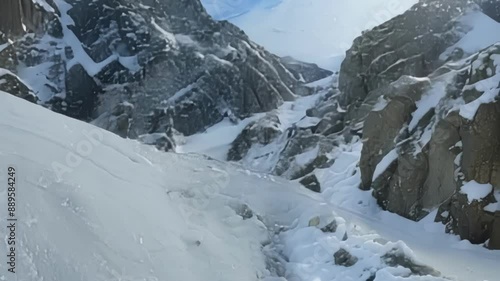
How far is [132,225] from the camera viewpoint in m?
13.3

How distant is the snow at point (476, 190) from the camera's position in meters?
18.5

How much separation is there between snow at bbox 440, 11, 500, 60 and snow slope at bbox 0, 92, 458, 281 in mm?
34569

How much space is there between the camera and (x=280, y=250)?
16.4 metres

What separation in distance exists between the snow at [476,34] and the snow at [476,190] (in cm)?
3060

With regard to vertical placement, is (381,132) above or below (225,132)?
above

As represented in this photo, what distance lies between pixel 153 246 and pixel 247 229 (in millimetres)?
5162

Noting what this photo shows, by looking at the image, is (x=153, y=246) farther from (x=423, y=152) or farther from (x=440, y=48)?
(x=440, y=48)

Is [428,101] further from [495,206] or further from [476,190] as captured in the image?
[495,206]

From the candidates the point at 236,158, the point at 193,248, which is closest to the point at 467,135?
the point at 193,248

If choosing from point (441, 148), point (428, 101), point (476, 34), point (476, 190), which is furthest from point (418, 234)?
point (476, 34)

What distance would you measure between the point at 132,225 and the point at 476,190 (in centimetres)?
1292

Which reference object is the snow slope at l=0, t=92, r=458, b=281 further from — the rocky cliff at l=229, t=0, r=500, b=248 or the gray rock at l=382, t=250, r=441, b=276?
the rocky cliff at l=229, t=0, r=500, b=248

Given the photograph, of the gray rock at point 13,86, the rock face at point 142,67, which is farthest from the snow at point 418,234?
the rock face at point 142,67

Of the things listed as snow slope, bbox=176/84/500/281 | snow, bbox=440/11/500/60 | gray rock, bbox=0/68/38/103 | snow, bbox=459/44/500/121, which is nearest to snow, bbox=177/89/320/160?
gray rock, bbox=0/68/38/103
